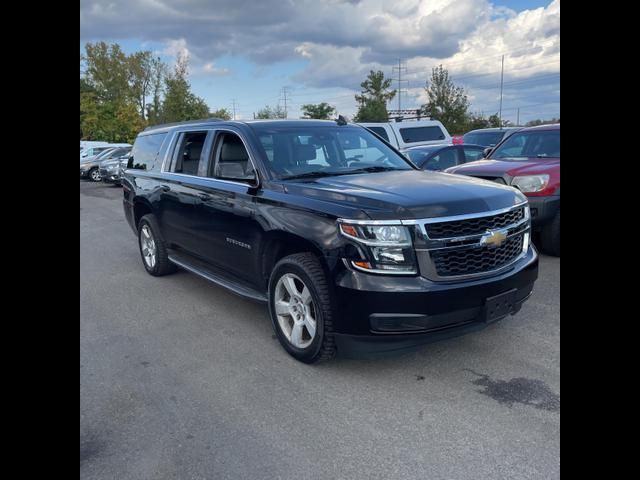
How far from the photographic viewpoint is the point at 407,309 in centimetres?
353

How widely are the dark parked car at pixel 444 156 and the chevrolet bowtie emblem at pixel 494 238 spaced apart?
688 centimetres

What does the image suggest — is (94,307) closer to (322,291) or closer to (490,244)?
(322,291)

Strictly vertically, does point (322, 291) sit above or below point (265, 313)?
above

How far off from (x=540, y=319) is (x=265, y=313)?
2616 mm

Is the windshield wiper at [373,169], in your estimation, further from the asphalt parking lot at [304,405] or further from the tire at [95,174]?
the tire at [95,174]

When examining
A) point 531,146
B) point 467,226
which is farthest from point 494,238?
point 531,146

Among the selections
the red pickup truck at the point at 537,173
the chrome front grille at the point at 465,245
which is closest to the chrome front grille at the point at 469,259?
the chrome front grille at the point at 465,245

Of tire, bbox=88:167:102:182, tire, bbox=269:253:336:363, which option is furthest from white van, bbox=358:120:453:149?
tire, bbox=88:167:102:182

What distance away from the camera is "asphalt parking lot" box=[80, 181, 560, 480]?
294 cm

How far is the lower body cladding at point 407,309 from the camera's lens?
353cm
